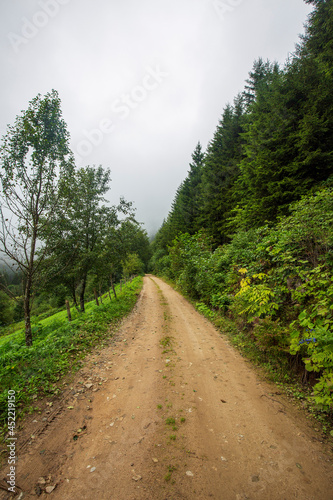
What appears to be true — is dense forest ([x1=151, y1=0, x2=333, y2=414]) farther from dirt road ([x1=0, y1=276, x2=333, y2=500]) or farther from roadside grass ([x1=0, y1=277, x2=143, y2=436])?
roadside grass ([x1=0, y1=277, x2=143, y2=436])

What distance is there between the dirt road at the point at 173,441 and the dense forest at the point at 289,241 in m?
0.91

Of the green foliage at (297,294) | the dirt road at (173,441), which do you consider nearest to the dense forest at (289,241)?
the green foliage at (297,294)

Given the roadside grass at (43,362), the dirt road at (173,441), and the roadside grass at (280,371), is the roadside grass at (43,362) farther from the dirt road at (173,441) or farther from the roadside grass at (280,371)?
the roadside grass at (280,371)

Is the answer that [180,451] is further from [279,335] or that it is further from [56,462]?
[279,335]

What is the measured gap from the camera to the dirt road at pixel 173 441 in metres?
2.30

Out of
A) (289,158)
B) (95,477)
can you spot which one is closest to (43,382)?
(95,477)

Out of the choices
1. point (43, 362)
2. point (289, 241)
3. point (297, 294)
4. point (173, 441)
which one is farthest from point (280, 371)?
point (43, 362)

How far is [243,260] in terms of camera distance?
804 centimetres

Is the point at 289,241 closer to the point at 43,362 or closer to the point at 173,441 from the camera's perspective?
the point at 173,441

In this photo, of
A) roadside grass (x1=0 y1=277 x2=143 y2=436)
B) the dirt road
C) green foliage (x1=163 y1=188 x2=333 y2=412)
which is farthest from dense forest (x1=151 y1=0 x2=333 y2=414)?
roadside grass (x1=0 y1=277 x2=143 y2=436)

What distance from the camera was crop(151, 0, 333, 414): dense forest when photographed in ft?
12.7

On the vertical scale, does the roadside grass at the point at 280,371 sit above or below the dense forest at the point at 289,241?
below

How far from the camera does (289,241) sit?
5.44 m

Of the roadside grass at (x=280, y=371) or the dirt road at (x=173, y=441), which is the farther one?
the roadside grass at (x=280, y=371)
